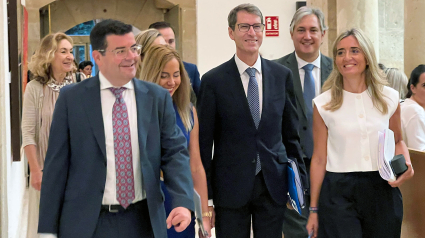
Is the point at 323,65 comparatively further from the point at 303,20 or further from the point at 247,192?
the point at 247,192

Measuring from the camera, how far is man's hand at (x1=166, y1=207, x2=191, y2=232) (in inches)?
88.0

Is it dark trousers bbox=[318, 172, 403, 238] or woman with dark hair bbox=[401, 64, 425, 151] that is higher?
woman with dark hair bbox=[401, 64, 425, 151]

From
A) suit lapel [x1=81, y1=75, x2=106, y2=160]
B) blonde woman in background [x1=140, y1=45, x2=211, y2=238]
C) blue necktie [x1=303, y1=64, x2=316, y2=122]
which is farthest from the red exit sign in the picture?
suit lapel [x1=81, y1=75, x2=106, y2=160]

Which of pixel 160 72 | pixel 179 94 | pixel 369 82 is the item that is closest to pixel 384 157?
pixel 369 82

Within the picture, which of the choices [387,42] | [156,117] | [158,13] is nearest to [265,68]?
[156,117]

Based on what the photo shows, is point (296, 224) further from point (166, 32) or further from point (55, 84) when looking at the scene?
point (55, 84)

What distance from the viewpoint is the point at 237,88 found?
318 centimetres

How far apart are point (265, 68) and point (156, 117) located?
1.04m

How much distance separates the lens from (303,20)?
12.4 feet

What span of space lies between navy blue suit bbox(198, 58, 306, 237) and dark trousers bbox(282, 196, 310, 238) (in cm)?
57

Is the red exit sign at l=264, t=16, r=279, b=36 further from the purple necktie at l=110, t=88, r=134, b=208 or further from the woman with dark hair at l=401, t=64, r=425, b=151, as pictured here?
the purple necktie at l=110, t=88, r=134, b=208

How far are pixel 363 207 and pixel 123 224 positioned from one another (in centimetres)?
131

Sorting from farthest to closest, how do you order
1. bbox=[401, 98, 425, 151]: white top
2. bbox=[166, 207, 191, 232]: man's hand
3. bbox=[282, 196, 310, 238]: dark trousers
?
1. bbox=[401, 98, 425, 151]: white top
2. bbox=[282, 196, 310, 238]: dark trousers
3. bbox=[166, 207, 191, 232]: man's hand

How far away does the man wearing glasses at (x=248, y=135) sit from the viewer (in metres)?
3.12
